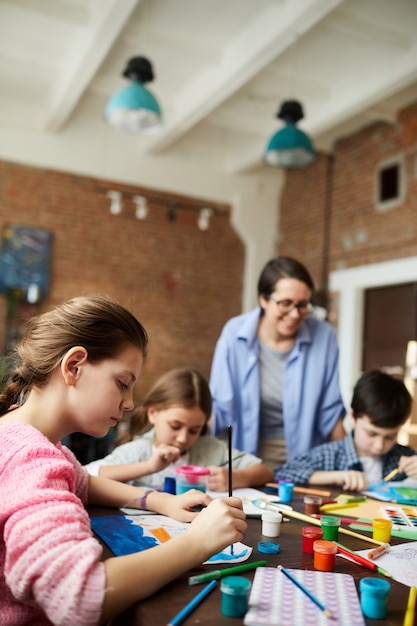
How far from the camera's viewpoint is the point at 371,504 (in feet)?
6.13

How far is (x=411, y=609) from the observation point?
0.98 meters

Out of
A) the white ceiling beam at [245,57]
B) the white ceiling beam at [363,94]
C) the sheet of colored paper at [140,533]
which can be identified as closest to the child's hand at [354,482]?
the sheet of colored paper at [140,533]

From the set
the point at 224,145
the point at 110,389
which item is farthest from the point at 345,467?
the point at 224,145

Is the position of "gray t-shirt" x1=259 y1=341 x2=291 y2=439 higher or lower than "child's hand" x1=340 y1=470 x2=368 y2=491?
higher

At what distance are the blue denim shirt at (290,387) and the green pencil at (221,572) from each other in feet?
4.58

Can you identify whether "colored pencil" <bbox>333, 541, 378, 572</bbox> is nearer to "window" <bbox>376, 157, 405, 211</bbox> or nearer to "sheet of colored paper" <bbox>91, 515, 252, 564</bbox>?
"sheet of colored paper" <bbox>91, 515, 252, 564</bbox>

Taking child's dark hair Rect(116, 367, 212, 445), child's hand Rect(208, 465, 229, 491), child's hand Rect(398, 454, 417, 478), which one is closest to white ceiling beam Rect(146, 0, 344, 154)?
child's dark hair Rect(116, 367, 212, 445)

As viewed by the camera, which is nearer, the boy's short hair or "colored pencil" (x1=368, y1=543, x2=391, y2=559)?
"colored pencil" (x1=368, y1=543, x2=391, y2=559)

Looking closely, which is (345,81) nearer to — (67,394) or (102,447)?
(102,447)

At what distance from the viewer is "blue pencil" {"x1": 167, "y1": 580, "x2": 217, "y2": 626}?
92cm

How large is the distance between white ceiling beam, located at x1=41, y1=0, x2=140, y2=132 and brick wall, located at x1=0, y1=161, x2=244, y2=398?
0.79 metres

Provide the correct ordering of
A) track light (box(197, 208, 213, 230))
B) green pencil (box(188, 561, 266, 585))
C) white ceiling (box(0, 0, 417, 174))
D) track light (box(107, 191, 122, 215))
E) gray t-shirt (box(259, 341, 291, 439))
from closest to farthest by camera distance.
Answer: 1. green pencil (box(188, 561, 266, 585))
2. gray t-shirt (box(259, 341, 291, 439))
3. white ceiling (box(0, 0, 417, 174))
4. track light (box(107, 191, 122, 215))
5. track light (box(197, 208, 213, 230))

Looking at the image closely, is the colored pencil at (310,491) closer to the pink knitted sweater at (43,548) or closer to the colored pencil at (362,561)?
the colored pencil at (362,561)

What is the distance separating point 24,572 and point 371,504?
1.27 metres
